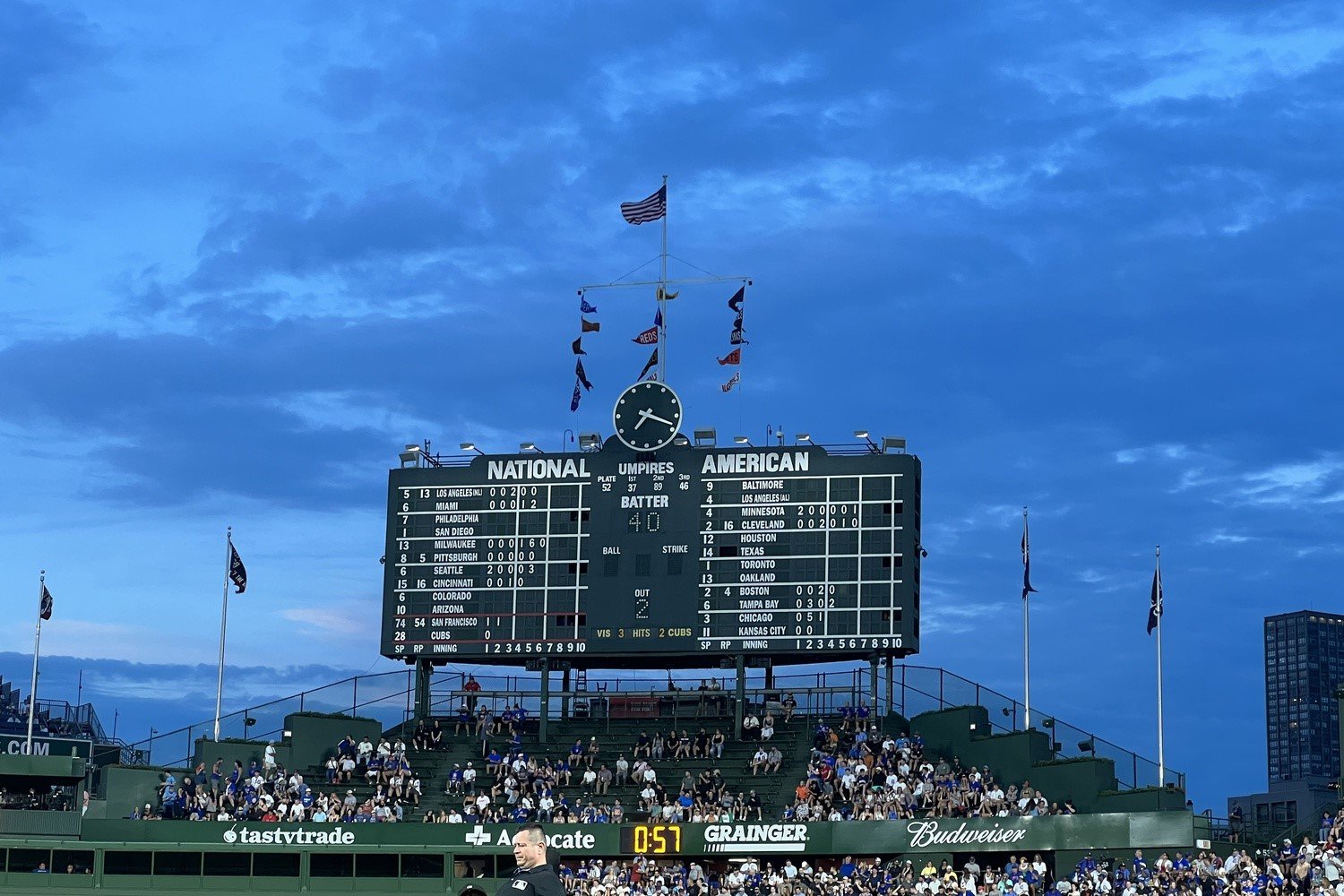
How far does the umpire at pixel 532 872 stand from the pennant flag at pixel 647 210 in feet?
181

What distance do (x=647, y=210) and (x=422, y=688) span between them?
19141 mm

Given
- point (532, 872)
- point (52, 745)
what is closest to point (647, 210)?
point (52, 745)

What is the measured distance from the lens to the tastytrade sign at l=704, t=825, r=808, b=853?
59.2m

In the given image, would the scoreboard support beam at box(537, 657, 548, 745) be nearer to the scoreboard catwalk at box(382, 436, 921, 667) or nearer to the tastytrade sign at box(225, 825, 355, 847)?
the scoreboard catwalk at box(382, 436, 921, 667)

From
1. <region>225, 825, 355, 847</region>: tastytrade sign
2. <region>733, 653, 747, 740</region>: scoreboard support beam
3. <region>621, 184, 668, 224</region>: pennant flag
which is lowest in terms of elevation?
<region>225, 825, 355, 847</region>: tastytrade sign

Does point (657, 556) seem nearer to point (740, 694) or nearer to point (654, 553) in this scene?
point (654, 553)

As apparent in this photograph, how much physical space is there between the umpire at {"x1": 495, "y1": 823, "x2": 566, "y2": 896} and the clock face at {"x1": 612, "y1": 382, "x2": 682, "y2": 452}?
5180cm

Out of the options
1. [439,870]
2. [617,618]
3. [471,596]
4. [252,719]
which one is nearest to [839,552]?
[617,618]

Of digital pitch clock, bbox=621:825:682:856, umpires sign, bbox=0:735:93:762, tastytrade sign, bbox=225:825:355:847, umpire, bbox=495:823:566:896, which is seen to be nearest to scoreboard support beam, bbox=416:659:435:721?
tastytrade sign, bbox=225:825:355:847

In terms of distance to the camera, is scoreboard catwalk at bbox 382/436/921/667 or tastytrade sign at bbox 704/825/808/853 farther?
scoreboard catwalk at bbox 382/436/921/667

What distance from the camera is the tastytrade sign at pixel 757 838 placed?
59.2 metres

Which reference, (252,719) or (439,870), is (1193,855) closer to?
(439,870)

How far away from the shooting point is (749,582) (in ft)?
205

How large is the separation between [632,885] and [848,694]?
12006 mm
